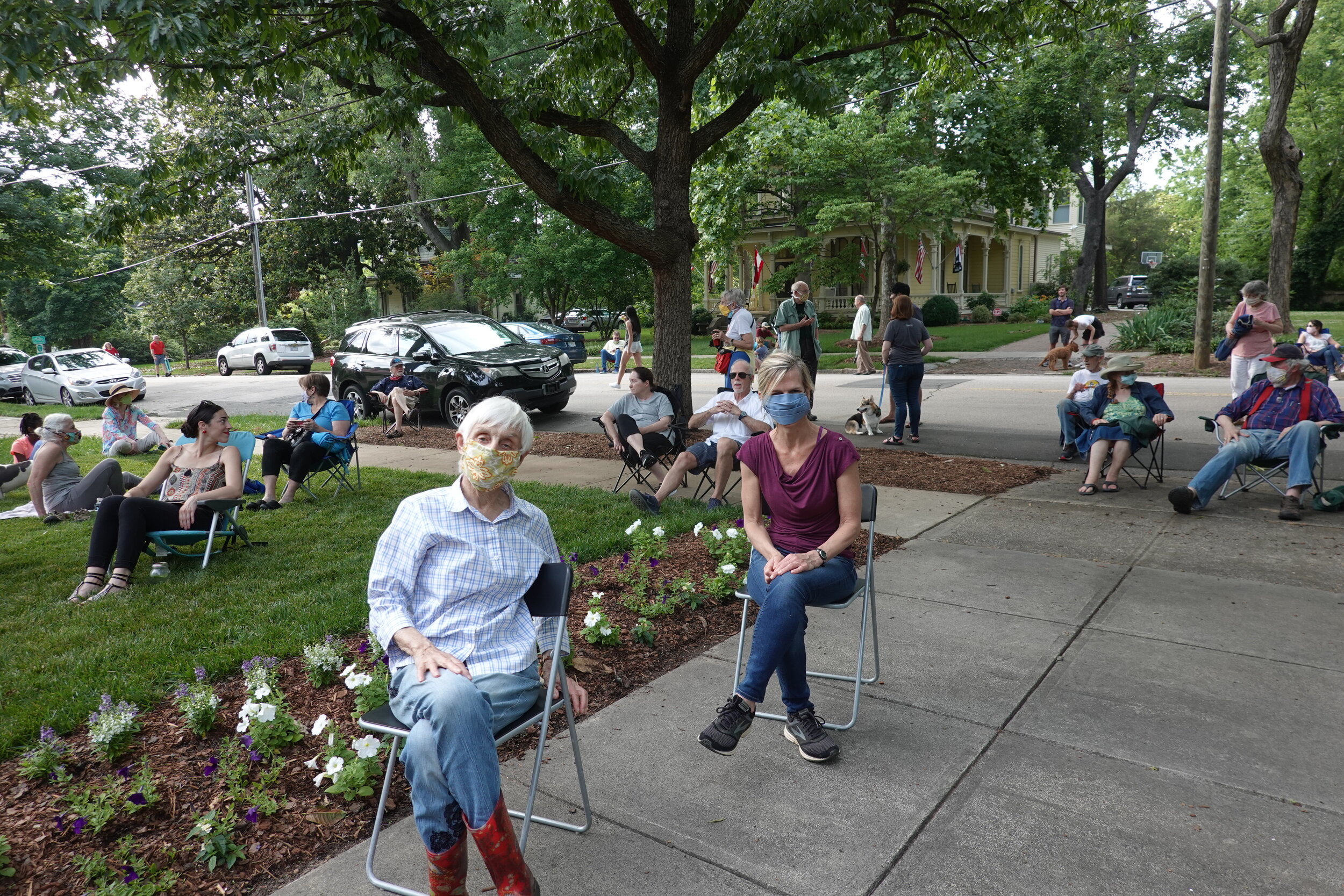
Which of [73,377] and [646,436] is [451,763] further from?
[73,377]

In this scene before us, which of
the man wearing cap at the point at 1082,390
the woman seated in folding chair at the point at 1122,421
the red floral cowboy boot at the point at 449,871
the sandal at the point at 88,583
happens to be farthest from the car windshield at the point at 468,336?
the red floral cowboy boot at the point at 449,871

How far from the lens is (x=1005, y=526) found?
657 centimetres

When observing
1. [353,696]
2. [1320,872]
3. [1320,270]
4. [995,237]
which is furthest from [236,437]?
[1320,270]

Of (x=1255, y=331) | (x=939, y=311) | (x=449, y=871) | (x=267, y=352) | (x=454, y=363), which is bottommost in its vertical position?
(x=449, y=871)

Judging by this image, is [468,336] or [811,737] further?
[468,336]

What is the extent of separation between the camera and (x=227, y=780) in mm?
3105

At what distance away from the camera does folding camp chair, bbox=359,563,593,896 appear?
2.58 metres

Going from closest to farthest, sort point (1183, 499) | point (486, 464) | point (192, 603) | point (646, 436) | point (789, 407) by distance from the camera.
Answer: point (486, 464) < point (789, 407) < point (192, 603) < point (1183, 499) < point (646, 436)

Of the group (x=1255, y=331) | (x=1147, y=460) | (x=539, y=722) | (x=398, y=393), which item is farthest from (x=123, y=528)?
(x=1255, y=331)

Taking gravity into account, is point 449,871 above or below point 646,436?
below

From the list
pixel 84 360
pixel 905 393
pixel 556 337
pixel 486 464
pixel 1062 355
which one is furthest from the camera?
pixel 556 337

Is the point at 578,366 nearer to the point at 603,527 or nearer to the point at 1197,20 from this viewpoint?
the point at 603,527

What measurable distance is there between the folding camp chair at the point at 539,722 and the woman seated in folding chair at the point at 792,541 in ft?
2.29

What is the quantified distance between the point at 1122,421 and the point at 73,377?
2405 centimetres
